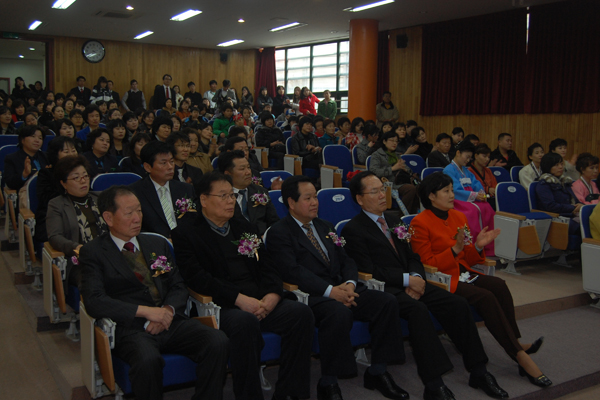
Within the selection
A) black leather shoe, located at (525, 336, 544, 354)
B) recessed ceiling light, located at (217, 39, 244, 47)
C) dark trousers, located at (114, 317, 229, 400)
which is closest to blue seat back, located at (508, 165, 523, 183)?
black leather shoe, located at (525, 336, 544, 354)

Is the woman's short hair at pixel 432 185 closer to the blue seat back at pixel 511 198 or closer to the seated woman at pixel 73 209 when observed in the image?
the seated woman at pixel 73 209

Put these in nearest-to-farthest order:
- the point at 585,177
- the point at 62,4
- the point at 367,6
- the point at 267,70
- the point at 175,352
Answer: the point at 175,352 < the point at 585,177 < the point at 367,6 < the point at 62,4 < the point at 267,70

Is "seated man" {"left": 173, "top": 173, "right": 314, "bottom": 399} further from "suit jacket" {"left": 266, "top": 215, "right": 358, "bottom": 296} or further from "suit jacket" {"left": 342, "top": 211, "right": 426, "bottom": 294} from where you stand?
"suit jacket" {"left": 342, "top": 211, "right": 426, "bottom": 294}

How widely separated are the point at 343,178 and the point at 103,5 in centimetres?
599

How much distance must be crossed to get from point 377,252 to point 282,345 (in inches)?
33.0

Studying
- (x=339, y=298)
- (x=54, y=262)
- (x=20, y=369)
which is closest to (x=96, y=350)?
(x=54, y=262)

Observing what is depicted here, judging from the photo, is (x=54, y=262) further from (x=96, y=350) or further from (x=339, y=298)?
(x=339, y=298)

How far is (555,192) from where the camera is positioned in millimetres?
4949

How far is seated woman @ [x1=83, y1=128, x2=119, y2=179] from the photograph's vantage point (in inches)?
169

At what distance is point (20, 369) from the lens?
2.75m

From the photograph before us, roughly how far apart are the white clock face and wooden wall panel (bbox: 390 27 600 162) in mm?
7632

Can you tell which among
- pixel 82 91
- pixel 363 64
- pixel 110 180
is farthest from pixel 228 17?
pixel 110 180

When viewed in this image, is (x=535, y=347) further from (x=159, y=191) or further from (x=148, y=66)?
(x=148, y=66)

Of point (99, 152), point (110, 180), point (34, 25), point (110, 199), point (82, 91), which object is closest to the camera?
point (110, 199)
